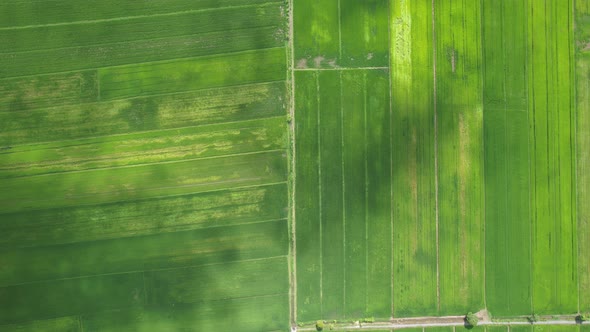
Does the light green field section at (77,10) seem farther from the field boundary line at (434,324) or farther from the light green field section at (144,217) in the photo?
the field boundary line at (434,324)

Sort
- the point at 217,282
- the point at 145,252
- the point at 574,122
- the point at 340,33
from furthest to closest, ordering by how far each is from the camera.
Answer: the point at 574,122 → the point at 340,33 → the point at 217,282 → the point at 145,252

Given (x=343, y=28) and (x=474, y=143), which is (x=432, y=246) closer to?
(x=474, y=143)

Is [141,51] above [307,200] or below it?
above

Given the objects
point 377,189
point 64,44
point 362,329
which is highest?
point 64,44

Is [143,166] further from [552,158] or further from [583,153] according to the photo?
[583,153]

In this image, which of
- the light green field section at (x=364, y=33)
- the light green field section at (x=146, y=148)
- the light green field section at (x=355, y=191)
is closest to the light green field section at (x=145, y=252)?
the light green field section at (x=355, y=191)

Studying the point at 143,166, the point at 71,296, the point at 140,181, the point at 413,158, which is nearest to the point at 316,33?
the point at 413,158

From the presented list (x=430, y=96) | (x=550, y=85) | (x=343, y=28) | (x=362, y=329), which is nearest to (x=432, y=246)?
(x=362, y=329)
